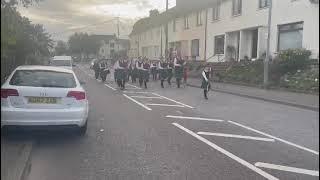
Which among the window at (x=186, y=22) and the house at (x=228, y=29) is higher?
the window at (x=186, y=22)

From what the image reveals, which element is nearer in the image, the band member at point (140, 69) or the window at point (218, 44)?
the band member at point (140, 69)

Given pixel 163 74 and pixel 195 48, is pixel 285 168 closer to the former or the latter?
pixel 163 74

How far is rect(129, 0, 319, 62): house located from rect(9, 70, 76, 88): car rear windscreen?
111 inches

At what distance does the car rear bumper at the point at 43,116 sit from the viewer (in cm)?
722

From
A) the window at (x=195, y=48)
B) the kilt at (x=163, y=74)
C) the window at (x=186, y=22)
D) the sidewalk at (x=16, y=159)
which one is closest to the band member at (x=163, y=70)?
the kilt at (x=163, y=74)

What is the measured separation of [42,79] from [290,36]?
5.60 metres

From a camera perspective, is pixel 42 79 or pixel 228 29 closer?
pixel 42 79

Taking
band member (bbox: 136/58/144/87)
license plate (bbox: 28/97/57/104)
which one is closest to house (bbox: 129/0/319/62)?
license plate (bbox: 28/97/57/104)

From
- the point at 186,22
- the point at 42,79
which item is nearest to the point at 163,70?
the point at 42,79

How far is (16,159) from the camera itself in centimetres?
604

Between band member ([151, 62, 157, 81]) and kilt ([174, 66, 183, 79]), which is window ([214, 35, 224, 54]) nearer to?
band member ([151, 62, 157, 81])

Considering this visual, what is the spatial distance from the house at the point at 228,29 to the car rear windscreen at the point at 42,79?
2825mm

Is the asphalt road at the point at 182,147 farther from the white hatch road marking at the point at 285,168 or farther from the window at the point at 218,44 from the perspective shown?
the window at the point at 218,44

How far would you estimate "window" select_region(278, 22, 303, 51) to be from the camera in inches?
118
